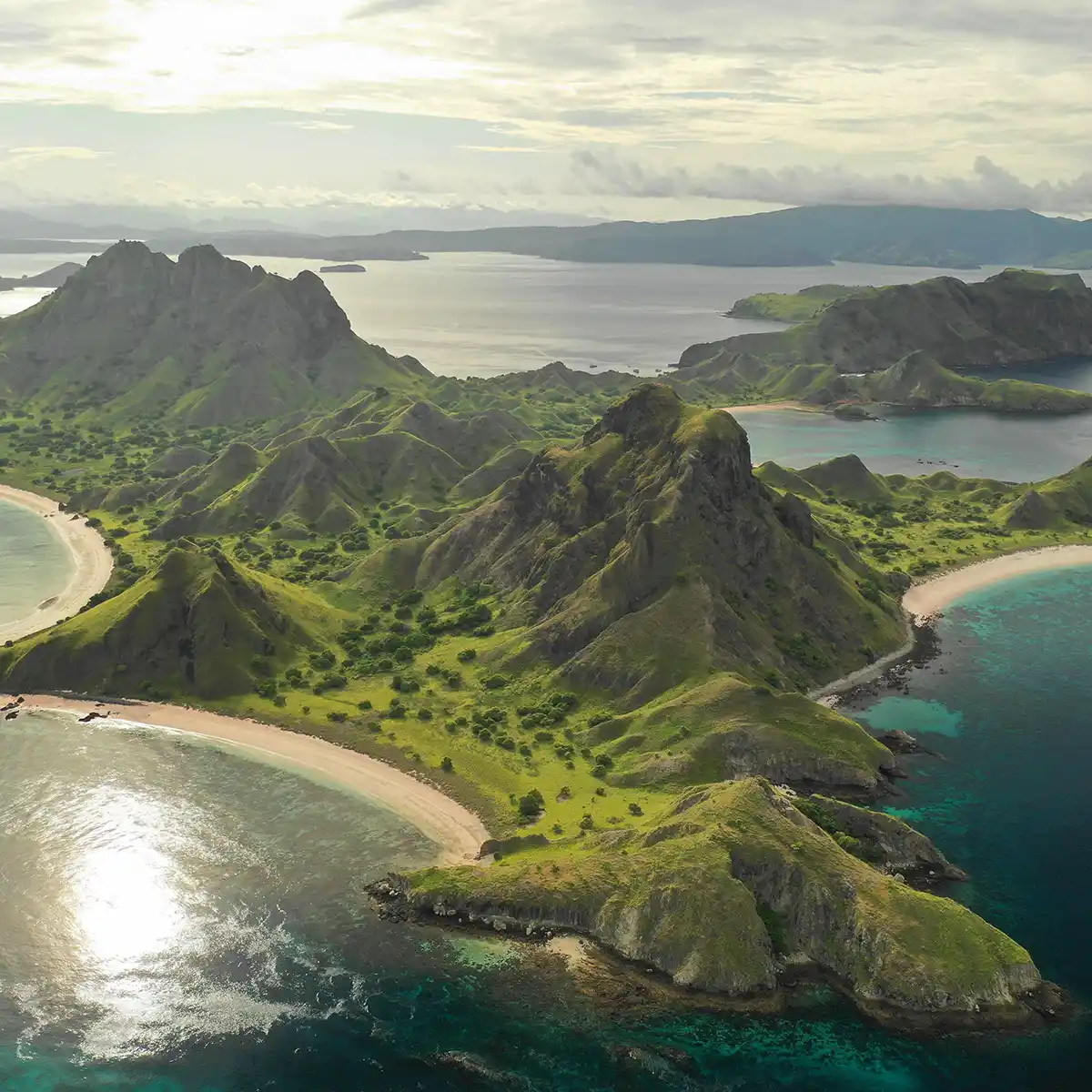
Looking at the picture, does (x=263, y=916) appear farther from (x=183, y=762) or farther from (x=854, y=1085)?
(x=854, y=1085)

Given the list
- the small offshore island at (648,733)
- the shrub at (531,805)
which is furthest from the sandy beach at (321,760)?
the shrub at (531,805)

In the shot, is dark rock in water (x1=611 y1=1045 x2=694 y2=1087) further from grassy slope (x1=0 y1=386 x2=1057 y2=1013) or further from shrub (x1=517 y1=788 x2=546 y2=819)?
shrub (x1=517 y1=788 x2=546 y2=819)

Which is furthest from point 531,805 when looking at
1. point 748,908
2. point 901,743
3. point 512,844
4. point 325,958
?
point 901,743

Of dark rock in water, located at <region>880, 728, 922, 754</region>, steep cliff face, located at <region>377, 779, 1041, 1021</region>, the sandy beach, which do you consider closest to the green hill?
the sandy beach

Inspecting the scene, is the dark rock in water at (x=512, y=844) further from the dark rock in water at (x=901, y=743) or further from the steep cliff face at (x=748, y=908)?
the dark rock in water at (x=901, y=743)

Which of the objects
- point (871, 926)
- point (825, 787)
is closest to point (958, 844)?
point (825, 787)
